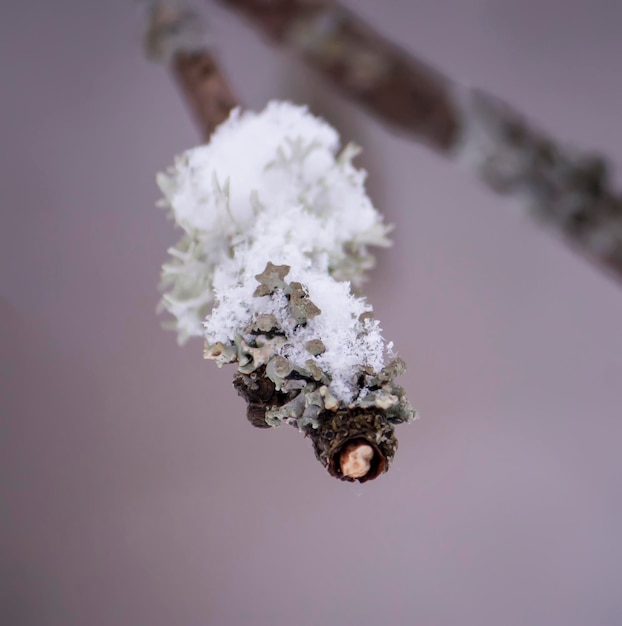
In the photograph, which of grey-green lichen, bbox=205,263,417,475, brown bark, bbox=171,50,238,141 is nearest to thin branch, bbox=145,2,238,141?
brown bark, bbox=171,50,238,141

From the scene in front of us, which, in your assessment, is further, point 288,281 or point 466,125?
point 466,125

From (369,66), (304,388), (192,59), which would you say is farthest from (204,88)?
(304,388)

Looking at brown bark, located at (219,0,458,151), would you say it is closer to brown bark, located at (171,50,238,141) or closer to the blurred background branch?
the blurred background branch

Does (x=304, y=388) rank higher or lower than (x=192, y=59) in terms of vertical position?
lower

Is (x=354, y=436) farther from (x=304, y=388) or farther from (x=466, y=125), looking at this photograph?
(x=466, y=125)

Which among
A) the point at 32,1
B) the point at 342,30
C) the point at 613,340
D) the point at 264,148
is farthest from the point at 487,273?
the point at 32,1

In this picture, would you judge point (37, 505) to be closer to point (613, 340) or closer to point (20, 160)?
point (20, 160)

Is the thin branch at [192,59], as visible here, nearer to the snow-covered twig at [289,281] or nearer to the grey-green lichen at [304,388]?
the snow-covered twig at [289,281]
